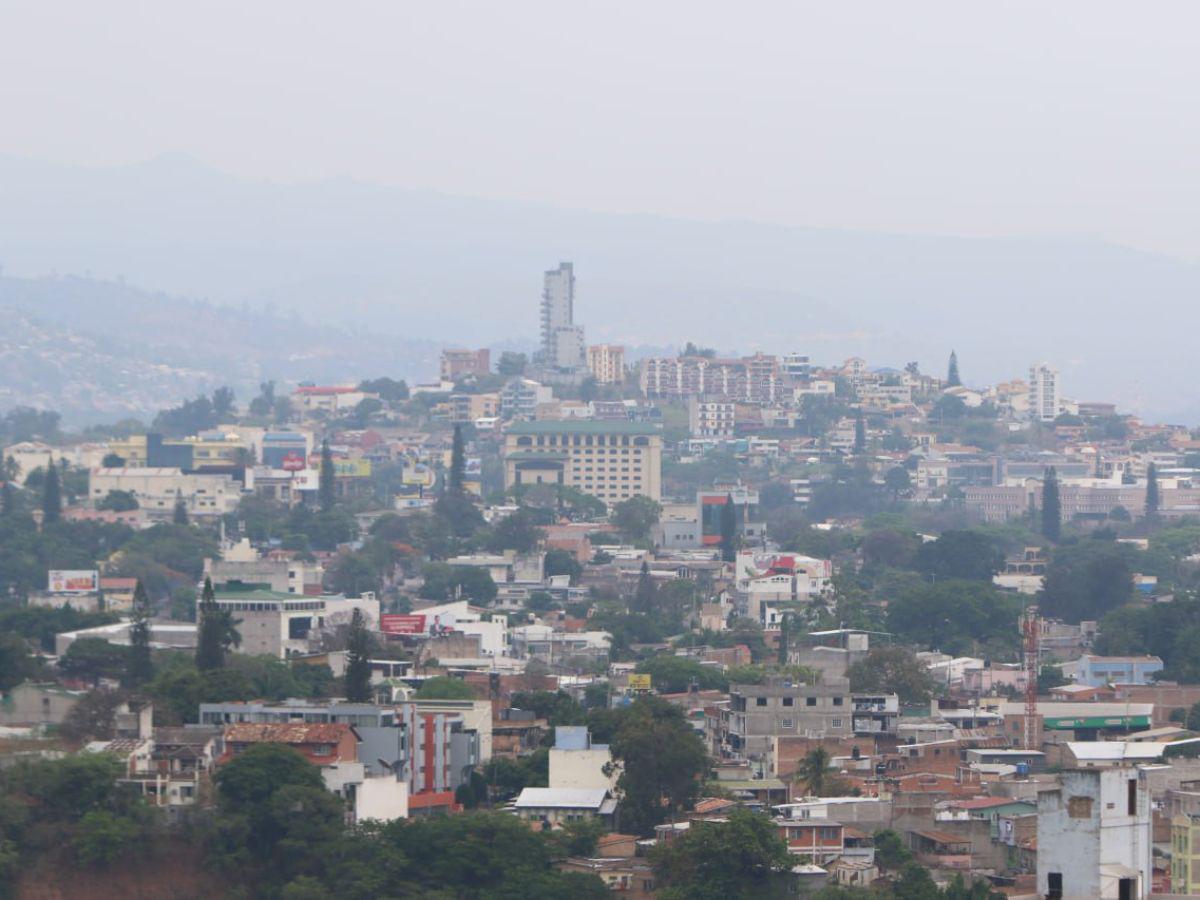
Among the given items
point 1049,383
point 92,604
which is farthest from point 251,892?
point 1049,383

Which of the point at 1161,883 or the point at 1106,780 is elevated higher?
the point at 1106,780

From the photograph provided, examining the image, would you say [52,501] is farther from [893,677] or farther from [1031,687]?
[1031,687]

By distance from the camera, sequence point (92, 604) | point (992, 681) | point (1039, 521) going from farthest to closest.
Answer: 1. point (1039, 521)
2. point (92, 604)
3. point (992, 681)

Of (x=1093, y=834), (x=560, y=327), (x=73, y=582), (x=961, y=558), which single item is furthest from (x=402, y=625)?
(x=560, y=327)

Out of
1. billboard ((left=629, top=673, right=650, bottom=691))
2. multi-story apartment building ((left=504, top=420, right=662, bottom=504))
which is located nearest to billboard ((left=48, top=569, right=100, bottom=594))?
billboard ((left=629, top=673, right=650, bottom=691))

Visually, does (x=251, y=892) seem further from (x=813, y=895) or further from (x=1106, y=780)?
(x=1106, y=780)
